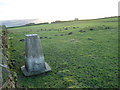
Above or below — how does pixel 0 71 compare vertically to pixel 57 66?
above

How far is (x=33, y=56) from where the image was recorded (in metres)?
7.47

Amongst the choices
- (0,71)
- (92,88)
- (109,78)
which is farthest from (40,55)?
(109,78)

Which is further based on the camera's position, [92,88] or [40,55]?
[40,55]

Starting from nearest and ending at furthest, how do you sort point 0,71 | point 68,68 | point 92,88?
point 0,71
point 92,88
point 68,68

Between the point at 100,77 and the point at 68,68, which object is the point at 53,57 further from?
the point at 100,77

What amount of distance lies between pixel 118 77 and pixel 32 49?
4927mm

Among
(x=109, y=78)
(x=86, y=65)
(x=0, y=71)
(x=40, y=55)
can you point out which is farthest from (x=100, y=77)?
(x=0, y=71)

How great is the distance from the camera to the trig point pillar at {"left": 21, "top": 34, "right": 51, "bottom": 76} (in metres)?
7.28

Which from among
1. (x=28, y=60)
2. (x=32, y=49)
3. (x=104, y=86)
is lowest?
(x=104, y=86)

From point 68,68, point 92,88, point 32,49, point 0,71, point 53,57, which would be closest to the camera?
point 0,71

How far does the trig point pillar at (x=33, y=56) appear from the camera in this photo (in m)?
Answer: 7.28

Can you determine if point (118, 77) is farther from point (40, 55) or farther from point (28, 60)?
point (28, 60)

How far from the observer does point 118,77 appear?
6.81 metres

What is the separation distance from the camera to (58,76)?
7.38m
